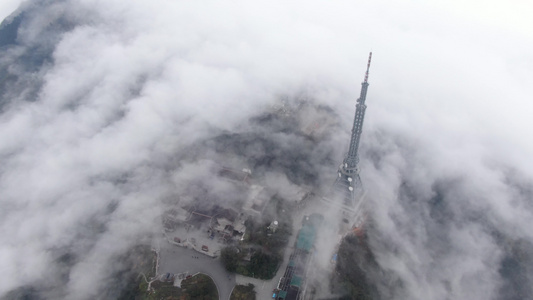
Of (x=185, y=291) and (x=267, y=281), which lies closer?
(x=185, y=291)

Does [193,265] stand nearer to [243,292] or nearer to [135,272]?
[135,272]

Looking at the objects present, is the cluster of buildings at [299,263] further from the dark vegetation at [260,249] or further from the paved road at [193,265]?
the paved road at [193,265]

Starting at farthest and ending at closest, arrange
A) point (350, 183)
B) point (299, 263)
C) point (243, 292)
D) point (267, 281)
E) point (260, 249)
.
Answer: point (350, 183) < point (260, 249) < point (299, 263) < point (267, 281) < point (243, 292)

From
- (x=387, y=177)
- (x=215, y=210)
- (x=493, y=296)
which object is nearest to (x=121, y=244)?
(x=215, y=210)

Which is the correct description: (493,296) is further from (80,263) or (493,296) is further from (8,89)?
(8,89)

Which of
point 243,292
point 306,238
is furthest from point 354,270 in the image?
point 243,292
